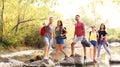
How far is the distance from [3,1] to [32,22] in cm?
442

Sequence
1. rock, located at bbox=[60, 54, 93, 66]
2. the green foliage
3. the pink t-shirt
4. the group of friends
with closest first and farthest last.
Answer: rock, located at bbox=[60, 54, 93, 66]
the group of friends
the pink t-shirt
the green foliage

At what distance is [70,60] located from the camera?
15570mm

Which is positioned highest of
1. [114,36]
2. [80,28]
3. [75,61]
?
[80,28]

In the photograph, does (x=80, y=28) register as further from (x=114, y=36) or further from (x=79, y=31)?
(x=114, y=36)

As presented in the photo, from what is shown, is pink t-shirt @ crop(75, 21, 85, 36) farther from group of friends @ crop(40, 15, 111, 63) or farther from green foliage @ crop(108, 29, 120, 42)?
green foliage @ crop(108, 29, 120, 42)

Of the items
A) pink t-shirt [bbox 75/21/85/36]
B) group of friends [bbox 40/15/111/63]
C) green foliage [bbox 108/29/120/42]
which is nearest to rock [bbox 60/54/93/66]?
group of friends [bbox 40/15/111/63]

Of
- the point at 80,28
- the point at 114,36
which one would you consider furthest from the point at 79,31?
the point at 114,36

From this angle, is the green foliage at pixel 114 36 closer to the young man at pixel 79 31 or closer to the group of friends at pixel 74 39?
the group of friends at pixel 74 39

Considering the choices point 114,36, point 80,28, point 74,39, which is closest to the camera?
point 80,28

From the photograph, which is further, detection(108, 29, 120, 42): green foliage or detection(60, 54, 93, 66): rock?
detection(108, 29, 120, 42): green foliage

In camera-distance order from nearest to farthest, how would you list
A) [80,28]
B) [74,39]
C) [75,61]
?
[75,61], [80,28], [74,39]

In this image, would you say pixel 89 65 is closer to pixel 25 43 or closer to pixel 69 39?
pixel 25 43

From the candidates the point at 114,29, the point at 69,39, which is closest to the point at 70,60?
the point at 69,39

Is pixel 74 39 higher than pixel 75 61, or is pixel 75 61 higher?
pixel 74 39
